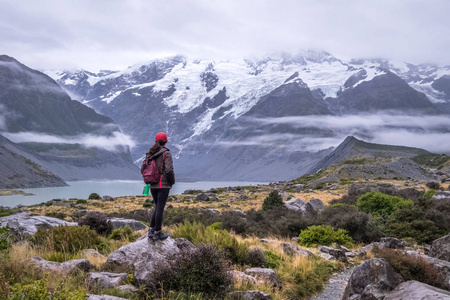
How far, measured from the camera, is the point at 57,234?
12070 millimetres

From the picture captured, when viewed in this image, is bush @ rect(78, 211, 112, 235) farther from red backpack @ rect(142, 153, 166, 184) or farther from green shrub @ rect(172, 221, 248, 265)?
red backpack @ rect(142, 153, 166, 184)

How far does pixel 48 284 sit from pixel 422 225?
15.7 metres

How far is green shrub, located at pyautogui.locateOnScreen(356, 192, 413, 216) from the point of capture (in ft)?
74.0

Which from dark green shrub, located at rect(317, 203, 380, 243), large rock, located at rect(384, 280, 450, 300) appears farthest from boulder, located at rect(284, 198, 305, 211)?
large rock, located at rect(384, 280, 450, 300)

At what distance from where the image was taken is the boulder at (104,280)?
7.76m

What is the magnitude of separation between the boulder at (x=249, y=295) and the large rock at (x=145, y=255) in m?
1.68

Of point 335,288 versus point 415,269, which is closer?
point 415,269

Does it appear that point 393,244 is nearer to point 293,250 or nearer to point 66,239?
point 293,250

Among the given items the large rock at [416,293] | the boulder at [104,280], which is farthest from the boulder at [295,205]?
the boulder at [104,280]

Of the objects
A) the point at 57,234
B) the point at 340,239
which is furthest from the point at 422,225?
the point at 57,234

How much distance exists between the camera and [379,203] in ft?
77.5

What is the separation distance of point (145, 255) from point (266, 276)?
10.1 feet

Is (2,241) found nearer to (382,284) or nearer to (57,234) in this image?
(57,234)

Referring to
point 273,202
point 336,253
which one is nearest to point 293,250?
point 336,253
